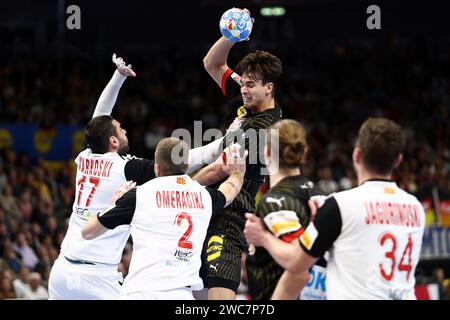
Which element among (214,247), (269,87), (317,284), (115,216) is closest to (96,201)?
(214,247)

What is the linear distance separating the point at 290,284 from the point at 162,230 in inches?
60.4

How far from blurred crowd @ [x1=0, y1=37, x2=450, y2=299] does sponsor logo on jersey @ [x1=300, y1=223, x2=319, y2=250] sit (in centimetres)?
1124

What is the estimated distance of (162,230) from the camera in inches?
292

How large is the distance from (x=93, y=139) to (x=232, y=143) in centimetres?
153

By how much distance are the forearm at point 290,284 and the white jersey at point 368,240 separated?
316 mm

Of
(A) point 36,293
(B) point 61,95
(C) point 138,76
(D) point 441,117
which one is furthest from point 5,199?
(D) point 441,117

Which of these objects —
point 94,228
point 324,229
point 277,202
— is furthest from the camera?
point 94,228

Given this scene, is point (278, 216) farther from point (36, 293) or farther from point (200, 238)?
point (36, 293)

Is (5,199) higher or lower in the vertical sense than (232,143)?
lower

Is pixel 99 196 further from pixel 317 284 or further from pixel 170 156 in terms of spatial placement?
pixel 317 284

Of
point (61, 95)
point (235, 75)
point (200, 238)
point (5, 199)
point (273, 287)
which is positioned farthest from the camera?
point (61, 95)

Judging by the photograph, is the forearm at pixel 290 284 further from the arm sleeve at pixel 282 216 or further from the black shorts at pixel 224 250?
the black shorts at pixel 224 250

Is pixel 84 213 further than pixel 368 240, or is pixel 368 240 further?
pixel 84 213

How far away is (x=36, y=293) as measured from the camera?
15.5 meters
